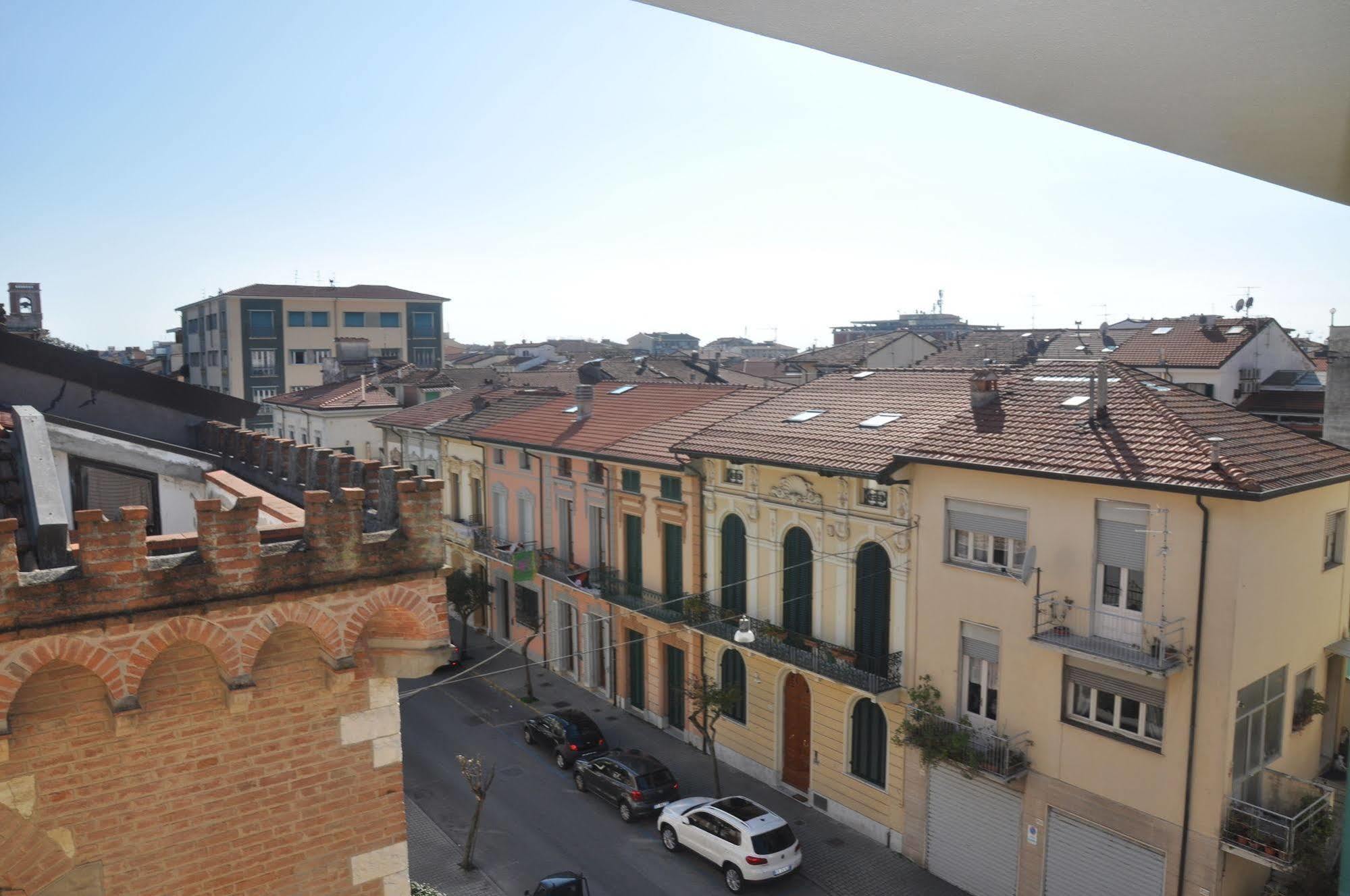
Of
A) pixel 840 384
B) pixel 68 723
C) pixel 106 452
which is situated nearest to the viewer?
pixel 68 723

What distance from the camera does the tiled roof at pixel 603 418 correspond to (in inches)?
1242

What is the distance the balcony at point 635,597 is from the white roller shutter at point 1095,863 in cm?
1145

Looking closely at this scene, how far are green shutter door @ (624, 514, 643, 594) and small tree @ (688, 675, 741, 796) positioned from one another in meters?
4.00

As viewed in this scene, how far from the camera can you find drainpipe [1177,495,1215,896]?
16.4 metres

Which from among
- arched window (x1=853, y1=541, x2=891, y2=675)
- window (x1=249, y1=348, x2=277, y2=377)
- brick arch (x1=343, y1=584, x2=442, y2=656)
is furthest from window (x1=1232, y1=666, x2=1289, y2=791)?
window (x1=249, y1=348, x2=277, y2=377)

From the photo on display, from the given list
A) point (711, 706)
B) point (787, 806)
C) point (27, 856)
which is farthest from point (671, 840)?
point (27, 856)

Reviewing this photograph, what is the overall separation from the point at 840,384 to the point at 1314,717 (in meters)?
13.8

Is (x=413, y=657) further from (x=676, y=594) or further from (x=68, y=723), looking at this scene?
(x=676, y=594)

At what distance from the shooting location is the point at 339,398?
49.7m

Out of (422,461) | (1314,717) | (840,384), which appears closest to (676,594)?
(840,384)

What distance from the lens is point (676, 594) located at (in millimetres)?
27953

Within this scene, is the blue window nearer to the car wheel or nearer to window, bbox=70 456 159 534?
the car wheel

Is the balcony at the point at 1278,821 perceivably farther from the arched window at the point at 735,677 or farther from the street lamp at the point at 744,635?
the arched window at the point at 735,677

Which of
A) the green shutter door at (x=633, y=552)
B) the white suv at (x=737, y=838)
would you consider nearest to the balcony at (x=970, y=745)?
the white suv at (x=737, y=838)
